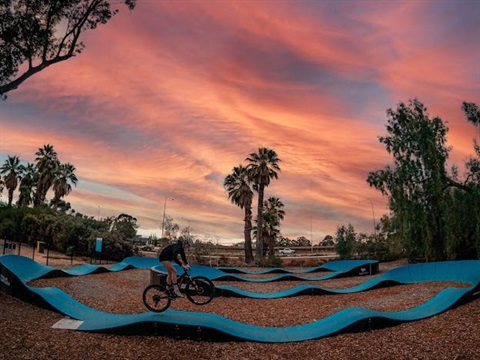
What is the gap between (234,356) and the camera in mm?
10070

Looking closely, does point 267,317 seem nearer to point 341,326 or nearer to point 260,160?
point 341,326

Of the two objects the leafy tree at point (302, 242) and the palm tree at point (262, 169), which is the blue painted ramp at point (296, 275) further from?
the leafy tree at point (302, 242)

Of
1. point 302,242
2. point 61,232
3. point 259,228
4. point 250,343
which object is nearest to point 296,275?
point 259,228

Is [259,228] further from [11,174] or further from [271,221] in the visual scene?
[11,174]

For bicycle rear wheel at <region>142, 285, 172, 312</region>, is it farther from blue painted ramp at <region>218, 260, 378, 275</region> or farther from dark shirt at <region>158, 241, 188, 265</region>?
blue painted ramp at <region>218, 260, 378, 275</region>

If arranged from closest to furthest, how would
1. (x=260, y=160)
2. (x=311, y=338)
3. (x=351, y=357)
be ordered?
(x=351, y=357) < (x=311, y=338) < (x=260, y=160)

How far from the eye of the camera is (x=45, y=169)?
72.0m

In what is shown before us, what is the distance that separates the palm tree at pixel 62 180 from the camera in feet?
245

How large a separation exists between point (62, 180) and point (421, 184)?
222 ft

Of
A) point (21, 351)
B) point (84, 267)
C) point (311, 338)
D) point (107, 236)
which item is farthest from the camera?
point (107, 236)

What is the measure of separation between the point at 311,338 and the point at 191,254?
43190mm

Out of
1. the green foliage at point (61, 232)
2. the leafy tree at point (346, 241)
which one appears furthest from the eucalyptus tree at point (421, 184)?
the green foliage at point (61, 232)

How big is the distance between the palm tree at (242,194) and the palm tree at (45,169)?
3750 cm

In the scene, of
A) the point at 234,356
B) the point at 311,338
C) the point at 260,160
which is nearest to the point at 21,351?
the point at 234,356
